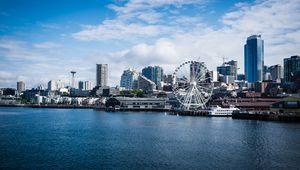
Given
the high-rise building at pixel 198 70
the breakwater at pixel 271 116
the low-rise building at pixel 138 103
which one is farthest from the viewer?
the low-rise building at pixel 138 103

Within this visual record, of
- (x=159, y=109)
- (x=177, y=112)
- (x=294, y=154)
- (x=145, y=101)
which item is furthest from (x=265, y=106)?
(x=294, y=154)

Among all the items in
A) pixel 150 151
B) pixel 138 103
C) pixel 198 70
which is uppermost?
pixel 198 70

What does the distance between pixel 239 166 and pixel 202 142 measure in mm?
14361

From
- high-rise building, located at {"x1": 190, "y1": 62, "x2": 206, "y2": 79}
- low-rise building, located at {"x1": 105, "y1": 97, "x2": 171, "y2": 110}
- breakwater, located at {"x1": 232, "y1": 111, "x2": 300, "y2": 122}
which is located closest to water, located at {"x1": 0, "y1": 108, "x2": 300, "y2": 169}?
breakwater, located at {"x1": 232, "y1": 111, "x2": 300, "y2": 122}

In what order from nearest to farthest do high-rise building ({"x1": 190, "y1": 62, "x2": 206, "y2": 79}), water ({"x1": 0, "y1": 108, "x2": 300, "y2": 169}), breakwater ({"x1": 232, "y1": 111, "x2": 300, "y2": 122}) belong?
water ({"x1": 0, "y1": 108, "x2": 300, "y2": 169}) → breakwater ({"x1": 232, "y1": 111, "x2": 300, "y2": 122}) → high-rise building ({"x1": 190, "y1": 62, "x2": 206, "y2": 79})

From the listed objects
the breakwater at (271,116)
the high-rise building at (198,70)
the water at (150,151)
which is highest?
the high-rise building at (198,70)

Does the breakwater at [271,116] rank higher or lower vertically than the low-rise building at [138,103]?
lower

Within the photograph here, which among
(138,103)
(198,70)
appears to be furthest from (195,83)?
(138,103)

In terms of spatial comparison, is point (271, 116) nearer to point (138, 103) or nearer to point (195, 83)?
point (195, 83)

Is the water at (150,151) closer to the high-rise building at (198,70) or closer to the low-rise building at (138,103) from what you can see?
the high-rise building at (198,70)

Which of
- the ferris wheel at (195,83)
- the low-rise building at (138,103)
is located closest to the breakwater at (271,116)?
the ferris wheel at (195,83)

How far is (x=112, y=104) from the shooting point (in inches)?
6284

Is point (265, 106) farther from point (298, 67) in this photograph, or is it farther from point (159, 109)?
point (298, 67)

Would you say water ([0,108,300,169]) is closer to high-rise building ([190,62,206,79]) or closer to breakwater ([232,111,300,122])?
breakwater ([232,111,300,122])
